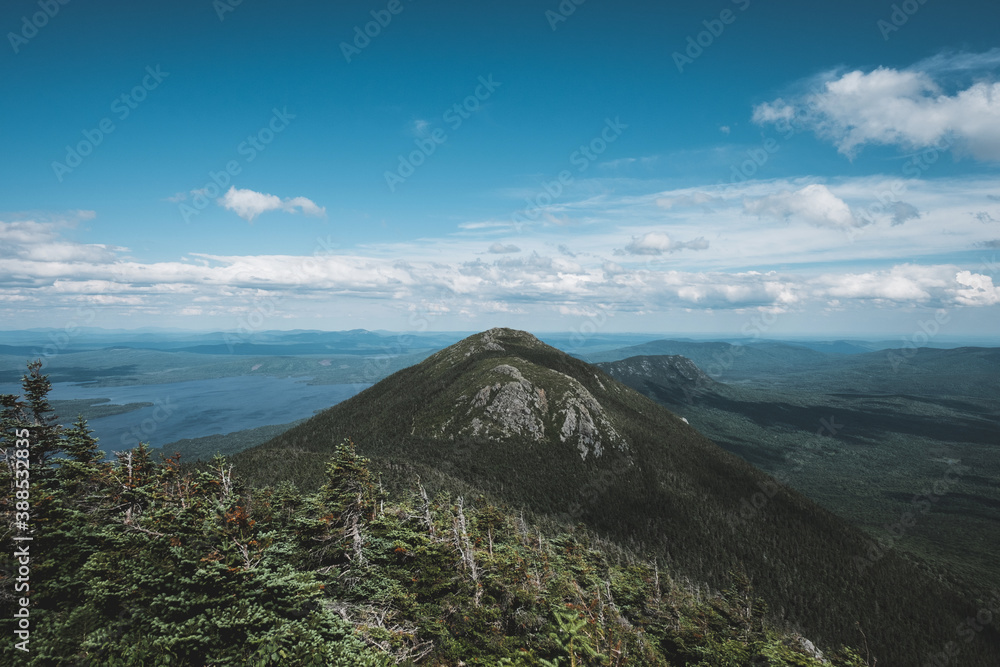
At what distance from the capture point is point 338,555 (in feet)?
104

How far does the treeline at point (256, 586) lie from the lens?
17.2 m

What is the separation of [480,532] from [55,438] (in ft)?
173

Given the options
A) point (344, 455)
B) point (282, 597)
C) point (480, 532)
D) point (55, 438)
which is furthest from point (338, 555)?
point (55, 438)

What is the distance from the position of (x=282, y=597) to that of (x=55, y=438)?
4904 centimetres

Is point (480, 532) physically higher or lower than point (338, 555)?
lower

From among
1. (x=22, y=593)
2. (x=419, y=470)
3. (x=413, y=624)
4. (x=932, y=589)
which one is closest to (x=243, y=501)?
(x=22, y=593)

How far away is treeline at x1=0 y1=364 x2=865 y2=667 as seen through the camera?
17250 mm

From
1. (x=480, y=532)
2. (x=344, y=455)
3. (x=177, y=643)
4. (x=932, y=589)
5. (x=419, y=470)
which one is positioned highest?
(x=344, y=455)

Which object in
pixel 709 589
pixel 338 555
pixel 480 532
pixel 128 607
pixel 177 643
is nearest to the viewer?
pixel 177 643

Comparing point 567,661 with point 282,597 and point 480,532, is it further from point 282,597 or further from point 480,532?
point 480,532

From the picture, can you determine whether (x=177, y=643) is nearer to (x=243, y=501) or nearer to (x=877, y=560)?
(x=243, y=501)

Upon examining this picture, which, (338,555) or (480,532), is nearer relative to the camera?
(338,555)

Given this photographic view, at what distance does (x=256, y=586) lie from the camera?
1925cm

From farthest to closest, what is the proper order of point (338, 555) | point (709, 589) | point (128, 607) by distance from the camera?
point (709, 589), point (338, 555), point (128, 607)
